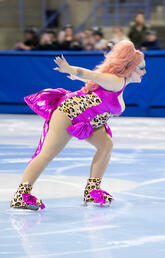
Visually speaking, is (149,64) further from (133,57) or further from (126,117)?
(133,57)

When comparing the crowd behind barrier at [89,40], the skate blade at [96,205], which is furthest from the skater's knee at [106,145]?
the crowd behind barrier at [89,40]

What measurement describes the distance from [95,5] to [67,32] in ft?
19.4

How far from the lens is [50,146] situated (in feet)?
17.4

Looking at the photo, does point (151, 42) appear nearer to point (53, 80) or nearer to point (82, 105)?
point (53, 80)

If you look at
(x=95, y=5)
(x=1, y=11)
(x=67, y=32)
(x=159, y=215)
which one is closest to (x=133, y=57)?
(x=159, y=215)

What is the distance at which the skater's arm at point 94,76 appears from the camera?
5027 mm

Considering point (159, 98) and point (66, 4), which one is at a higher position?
point (66, 4)

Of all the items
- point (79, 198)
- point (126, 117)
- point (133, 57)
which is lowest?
point (126, 117)

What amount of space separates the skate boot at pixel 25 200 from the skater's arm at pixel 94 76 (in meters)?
0.97

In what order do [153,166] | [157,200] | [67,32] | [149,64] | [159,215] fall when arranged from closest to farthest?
[159,215] → [157,200] → [153,166] → [149,64] → [67,32]

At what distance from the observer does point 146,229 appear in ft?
15.5

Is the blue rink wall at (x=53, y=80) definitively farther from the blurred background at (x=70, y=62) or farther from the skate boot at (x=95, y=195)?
the skate boot at (x=95, y=195)

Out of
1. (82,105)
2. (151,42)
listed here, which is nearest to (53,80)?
(151,42)

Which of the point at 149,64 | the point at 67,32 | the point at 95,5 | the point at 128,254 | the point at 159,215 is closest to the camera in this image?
the point at 128,254
